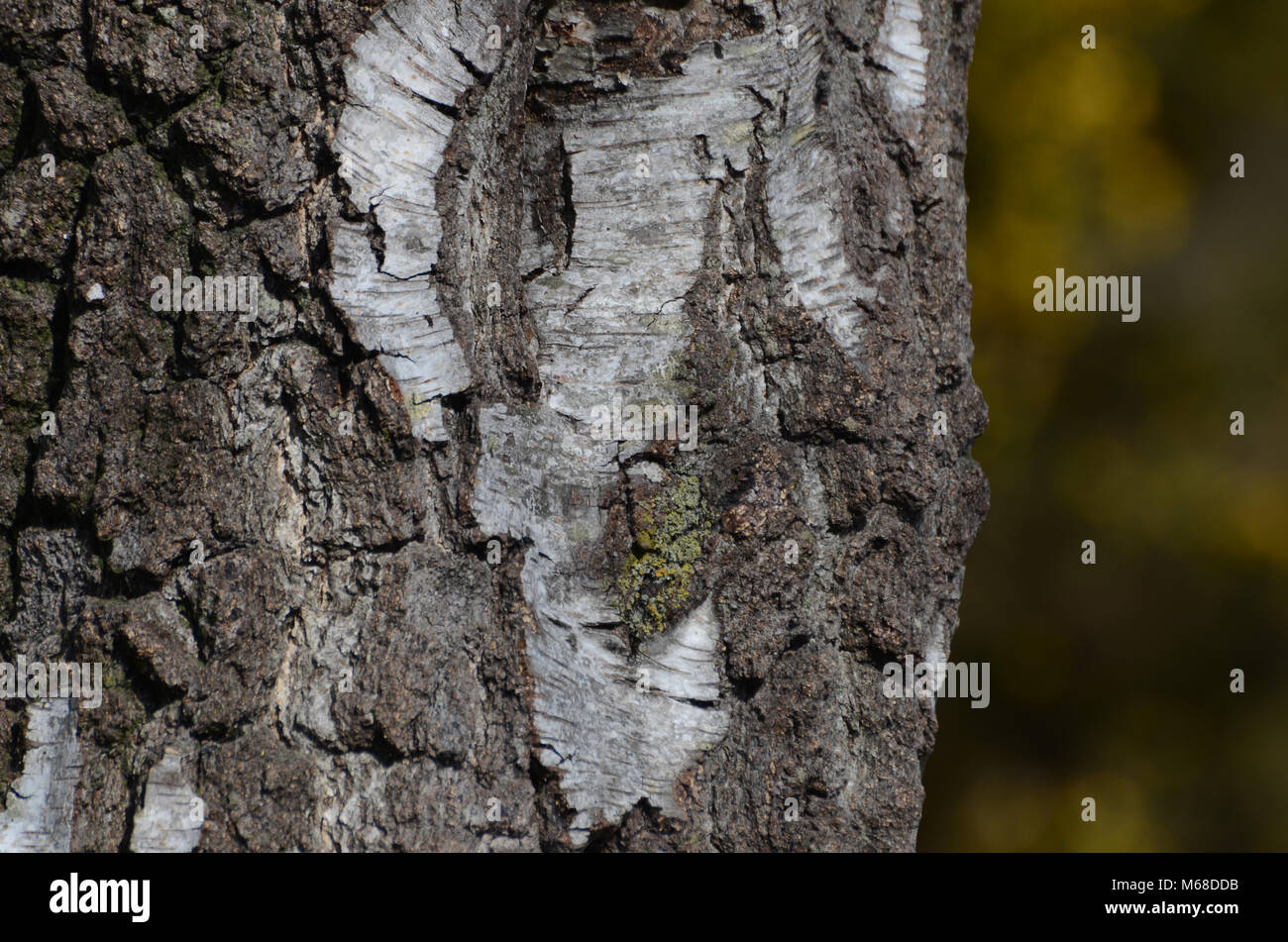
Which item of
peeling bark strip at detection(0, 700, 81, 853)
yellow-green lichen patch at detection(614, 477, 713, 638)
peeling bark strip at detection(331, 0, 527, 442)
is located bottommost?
peeling bark strip at detection(0, 700, 81, 853)

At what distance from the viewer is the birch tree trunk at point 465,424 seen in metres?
1.09

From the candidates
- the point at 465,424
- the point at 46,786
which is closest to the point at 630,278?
the point at 465,424

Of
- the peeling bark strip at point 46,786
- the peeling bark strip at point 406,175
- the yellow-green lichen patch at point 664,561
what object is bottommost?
the peeling bark strip at point 46,786

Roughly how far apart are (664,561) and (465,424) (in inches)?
12.2

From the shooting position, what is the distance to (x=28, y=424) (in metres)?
1.14

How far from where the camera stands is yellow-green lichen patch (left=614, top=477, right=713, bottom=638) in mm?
1238

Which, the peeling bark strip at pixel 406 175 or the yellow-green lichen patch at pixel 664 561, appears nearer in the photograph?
the peeling bark strip at pixel 406 175

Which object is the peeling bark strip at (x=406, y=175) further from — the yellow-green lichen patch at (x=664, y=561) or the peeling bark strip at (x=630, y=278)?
the yellow-green lichen patch at (x=664, y=561)

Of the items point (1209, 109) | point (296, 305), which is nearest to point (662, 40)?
point (296, 305)

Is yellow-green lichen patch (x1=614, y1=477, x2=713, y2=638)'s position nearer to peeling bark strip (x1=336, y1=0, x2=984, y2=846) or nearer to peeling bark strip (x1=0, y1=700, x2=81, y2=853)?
peeling bark strip (x1=336, y1=0, x2=984, y2=846)

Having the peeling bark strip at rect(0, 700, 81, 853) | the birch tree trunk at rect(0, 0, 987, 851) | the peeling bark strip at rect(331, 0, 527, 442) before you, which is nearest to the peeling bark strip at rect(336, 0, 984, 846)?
the birch tree trunk at rect(0, 0, 987, 851)

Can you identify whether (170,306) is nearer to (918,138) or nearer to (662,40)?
(662,40)

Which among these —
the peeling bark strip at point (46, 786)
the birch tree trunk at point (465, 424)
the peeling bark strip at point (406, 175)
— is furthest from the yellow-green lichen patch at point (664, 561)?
the peeling bark strip at point (46, 786)
